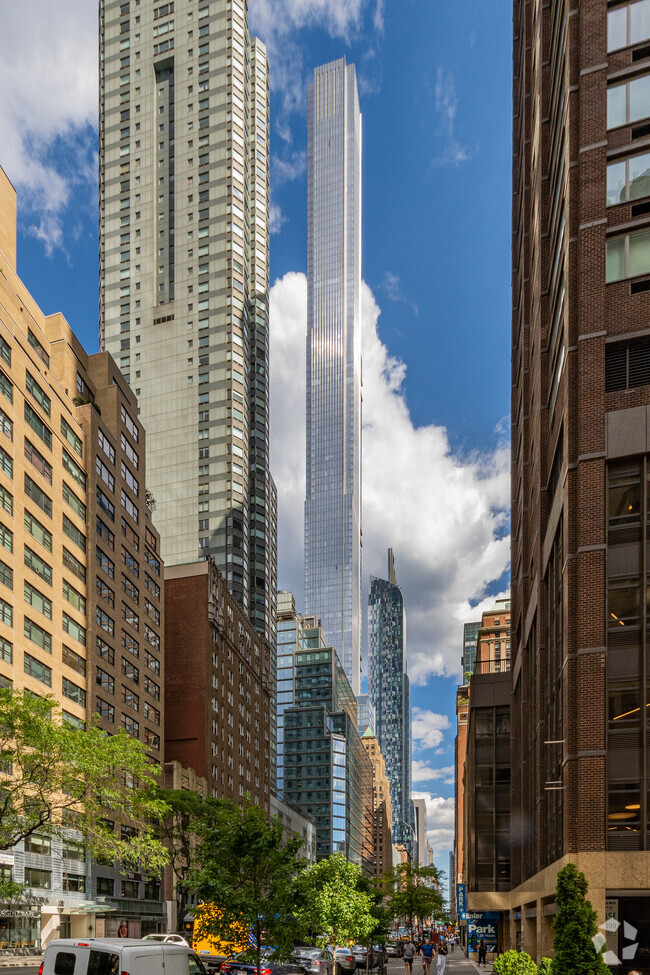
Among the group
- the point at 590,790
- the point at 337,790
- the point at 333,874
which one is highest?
the point at 590,790

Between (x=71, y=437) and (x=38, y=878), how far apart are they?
94.8 feet

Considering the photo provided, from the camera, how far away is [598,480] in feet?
94.5

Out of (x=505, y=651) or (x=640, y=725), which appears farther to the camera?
(x=505, y=651)

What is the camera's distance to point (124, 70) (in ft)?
458

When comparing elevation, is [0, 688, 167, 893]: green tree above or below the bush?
above

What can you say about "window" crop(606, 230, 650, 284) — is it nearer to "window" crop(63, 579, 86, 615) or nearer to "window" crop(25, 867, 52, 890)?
"window" crop(63, 579, 86, 615)

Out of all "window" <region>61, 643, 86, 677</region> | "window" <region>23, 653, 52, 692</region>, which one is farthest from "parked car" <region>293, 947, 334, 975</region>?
"window" <region>61, 643, 86, 677</region>

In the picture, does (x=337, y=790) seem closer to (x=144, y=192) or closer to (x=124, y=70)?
(x=144, y=192)

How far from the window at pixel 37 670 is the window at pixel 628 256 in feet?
132

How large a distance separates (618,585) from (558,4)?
2604 cm

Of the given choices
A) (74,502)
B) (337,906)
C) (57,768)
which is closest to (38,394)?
(74,502)

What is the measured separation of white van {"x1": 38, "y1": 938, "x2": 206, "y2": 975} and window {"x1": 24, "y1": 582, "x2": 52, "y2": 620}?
132ft

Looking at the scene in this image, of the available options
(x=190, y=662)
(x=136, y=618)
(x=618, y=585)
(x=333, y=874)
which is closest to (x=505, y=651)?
(x=190, y=662)

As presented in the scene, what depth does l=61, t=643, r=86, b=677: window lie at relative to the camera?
202 ft
